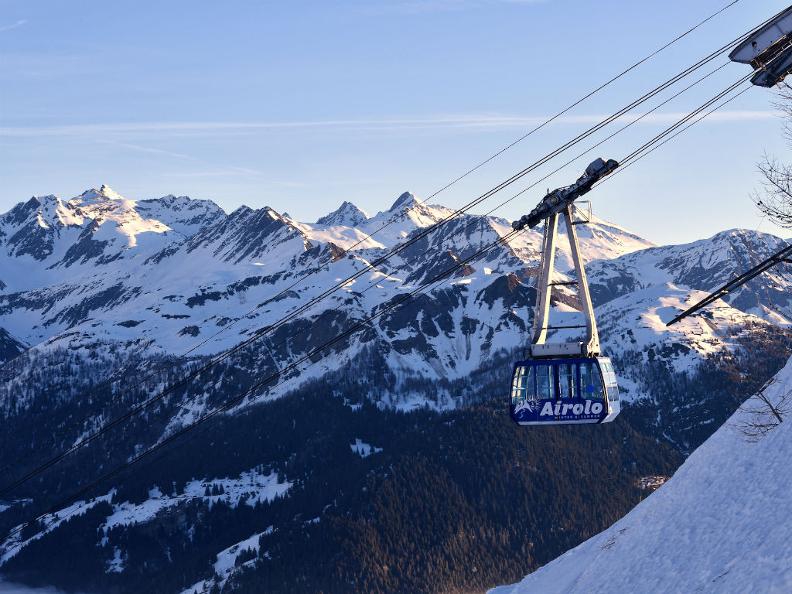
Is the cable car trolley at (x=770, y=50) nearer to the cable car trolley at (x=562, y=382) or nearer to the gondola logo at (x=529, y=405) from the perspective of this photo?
the cable car trolley at (x=562, y=382)

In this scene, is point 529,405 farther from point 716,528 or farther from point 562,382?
point 716,528

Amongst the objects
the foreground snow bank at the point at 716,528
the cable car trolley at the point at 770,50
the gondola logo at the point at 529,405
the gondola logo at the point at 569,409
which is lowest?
the foreground snow bank at the point at 716,528

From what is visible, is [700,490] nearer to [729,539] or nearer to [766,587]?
[729,539]

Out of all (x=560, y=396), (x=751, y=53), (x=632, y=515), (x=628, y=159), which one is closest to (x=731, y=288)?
(x=751, y=53)

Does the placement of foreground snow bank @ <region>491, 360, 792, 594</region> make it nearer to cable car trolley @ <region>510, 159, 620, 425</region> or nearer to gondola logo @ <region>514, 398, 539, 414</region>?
cable car trolley @ <region>510, 159, 620, 425</region>

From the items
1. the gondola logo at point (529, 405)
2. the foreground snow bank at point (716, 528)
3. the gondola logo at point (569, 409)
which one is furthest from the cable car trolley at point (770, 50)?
the gondola logo at point (529, 405)

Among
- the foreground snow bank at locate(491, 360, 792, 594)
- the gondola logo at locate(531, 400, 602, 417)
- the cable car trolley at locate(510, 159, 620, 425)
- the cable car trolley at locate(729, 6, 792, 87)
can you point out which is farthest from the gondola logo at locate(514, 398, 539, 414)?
the cable car trolley at locate(729, 6, 792, 87)

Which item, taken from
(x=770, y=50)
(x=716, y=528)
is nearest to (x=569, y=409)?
(x=716, y=528)

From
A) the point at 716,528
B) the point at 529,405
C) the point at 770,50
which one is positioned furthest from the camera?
the point at 529,405
